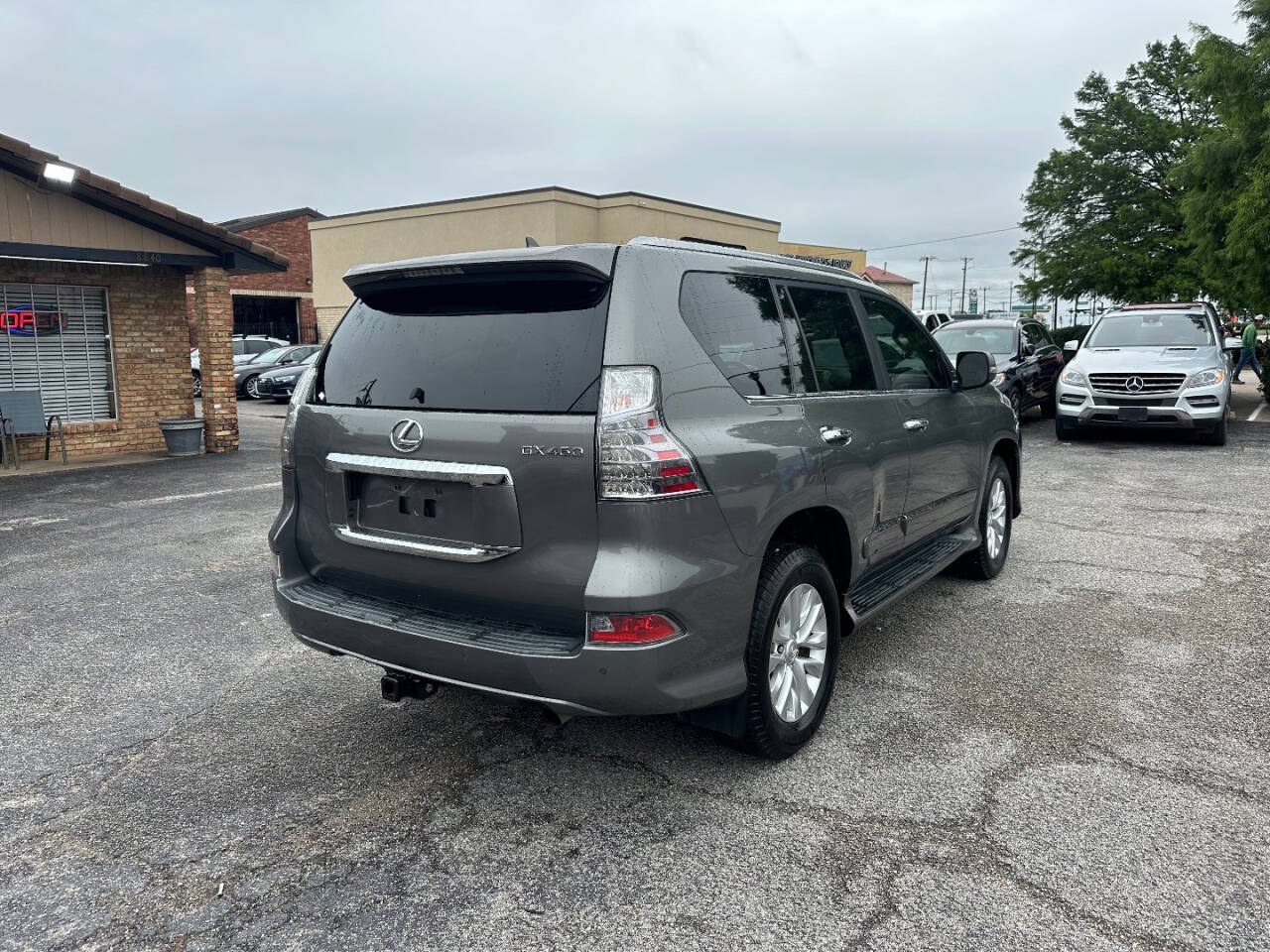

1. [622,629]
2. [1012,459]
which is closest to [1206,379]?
[1012,459]

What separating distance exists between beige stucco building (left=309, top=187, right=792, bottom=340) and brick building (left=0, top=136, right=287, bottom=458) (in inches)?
560

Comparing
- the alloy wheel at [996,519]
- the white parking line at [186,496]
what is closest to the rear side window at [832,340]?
the alloy wheel at [996,519]

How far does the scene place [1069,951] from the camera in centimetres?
246

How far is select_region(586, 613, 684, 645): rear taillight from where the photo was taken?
9.21ft

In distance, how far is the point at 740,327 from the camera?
3.44 m

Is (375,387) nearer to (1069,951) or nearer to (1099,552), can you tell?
(1069,951)

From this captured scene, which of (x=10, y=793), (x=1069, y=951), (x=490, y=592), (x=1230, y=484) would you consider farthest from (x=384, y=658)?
(x=1230, y=484)

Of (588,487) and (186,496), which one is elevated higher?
(588,487)

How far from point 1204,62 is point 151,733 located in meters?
→ 18.8

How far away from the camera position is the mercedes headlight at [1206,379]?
1173cm

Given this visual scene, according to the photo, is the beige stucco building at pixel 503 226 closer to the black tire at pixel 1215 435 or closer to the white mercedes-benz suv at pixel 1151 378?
the white mercedes-benz suv at pixel 1151 378

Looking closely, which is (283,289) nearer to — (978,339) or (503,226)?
(503,226)

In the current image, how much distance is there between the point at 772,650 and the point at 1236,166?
55.2ft

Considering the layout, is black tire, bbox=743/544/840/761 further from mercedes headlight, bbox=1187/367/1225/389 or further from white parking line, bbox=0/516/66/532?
mercedes headlight, bbox=1187/367/1225/389
